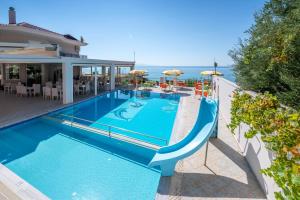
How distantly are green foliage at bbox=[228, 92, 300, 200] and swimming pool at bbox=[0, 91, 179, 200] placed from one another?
335 cm

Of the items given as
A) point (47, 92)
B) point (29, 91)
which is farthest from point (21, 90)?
point (47, 92)

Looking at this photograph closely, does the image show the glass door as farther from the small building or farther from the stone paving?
the stone paving

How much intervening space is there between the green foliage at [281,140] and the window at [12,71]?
2361cm

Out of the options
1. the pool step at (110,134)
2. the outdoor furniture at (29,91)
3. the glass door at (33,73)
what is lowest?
the pool step at (110,134)

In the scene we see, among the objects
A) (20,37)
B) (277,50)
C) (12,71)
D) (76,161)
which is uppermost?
(20,37)

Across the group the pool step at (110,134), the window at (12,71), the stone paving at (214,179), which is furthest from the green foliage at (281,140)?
the window at (12,71)

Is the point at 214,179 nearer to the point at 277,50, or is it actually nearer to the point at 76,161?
the point at 277,50

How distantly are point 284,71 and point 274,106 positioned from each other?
3.24ft

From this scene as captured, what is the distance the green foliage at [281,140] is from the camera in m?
2.20

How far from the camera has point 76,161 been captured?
707cm

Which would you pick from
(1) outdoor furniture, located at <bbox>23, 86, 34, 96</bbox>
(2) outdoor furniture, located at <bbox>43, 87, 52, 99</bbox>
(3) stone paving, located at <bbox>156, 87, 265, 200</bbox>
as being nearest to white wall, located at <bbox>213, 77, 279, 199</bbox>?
(3) stone paving, located at <bbox>156, 87, 265, 200</bbox>

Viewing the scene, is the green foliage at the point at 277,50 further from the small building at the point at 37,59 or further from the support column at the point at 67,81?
the support column at the point at 67,81

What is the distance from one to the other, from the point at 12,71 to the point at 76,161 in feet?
64.4

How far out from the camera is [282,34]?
467cm
